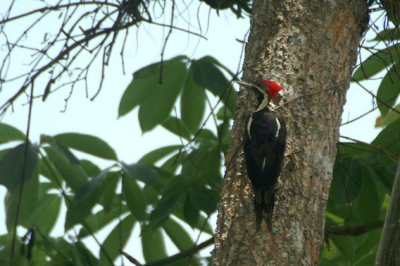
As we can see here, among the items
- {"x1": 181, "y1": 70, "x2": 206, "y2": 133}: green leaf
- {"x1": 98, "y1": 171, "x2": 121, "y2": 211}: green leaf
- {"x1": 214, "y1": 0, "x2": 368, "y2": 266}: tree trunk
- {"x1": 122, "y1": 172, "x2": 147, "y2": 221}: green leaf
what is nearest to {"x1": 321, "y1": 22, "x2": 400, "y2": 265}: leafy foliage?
{"x1": 214, "y1": 0, "x2": 368, "y2": 266}: tree trunk

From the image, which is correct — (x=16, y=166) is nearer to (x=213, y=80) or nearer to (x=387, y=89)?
(x=213, y=80)

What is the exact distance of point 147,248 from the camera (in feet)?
14.7

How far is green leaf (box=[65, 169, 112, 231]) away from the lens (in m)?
3.96

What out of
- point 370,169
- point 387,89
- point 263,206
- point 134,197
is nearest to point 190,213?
point 134,197

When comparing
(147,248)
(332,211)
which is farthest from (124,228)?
(332,211)

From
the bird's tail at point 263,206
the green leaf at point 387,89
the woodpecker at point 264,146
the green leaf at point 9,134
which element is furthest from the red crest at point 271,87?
the green leaf at point 9,134

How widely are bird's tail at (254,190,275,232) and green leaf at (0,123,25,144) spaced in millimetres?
1297

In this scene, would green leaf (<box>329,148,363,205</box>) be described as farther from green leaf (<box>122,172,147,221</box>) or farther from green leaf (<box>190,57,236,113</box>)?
green leaf (<box>122,172,147,221</box>)

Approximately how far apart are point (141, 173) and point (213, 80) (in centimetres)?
56

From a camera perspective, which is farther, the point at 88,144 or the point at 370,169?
the point at 88,144

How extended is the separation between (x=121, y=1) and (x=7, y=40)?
1.76 ft

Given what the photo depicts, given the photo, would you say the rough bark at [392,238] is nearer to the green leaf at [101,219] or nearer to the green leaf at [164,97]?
the green leaf at [164,97]

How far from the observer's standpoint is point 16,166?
3.50m

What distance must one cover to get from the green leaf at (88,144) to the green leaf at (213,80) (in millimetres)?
535
